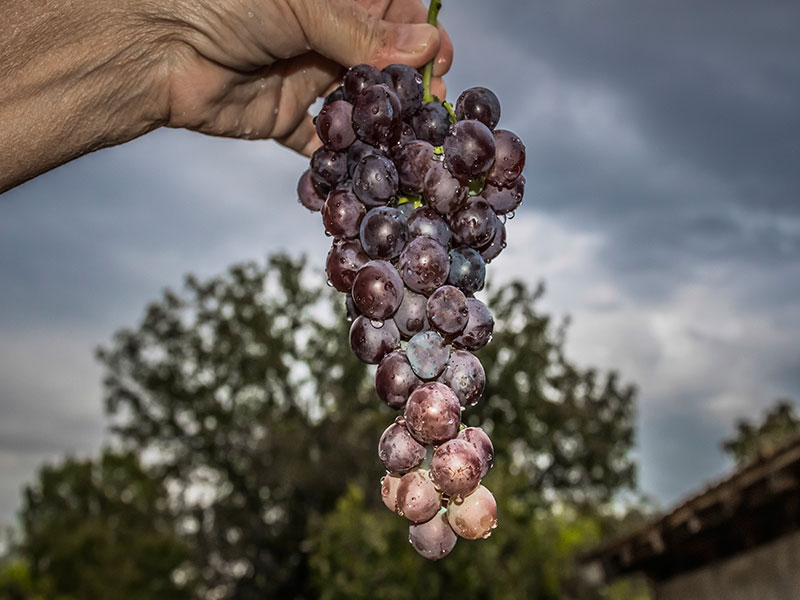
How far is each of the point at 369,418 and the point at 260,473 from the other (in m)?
3.72

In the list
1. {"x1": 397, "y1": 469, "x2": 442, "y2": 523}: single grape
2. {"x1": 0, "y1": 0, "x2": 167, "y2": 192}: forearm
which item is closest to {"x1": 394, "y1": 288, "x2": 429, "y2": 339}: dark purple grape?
{"x1": 397, "y1": 469, "x2": 442, "y2": 523}: single grape

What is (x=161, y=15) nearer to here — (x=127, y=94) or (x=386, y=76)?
(x=127, y=94)

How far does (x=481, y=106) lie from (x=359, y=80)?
231mm

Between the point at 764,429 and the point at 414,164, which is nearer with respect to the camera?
the point at 414,164

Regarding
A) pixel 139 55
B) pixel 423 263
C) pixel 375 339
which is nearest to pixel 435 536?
pixel 375 339

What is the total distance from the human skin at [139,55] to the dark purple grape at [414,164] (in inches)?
13.1

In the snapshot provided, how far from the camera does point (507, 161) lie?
129 centimetres

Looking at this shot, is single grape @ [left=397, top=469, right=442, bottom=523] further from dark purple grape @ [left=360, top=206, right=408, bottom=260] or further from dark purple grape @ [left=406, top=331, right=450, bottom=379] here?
dark purple grape @ [left=360, top=206, right=408, bottom=260]

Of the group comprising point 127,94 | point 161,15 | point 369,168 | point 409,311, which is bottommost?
point 409,311

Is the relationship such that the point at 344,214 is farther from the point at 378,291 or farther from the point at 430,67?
the point at 430,67

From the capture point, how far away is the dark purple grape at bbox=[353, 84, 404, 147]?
1.25 m

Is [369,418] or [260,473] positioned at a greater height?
[369,418]

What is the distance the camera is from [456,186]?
3.93 ft

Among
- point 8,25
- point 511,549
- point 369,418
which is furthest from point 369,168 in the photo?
point 369,418
